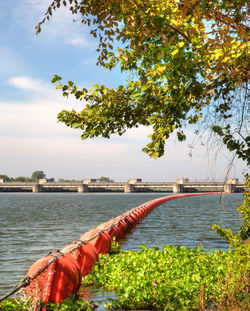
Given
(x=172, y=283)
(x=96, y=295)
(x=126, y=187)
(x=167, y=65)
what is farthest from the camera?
(x=126, y=187)

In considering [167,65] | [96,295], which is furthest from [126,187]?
[167,65]

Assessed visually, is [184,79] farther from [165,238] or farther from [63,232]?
[63,232]

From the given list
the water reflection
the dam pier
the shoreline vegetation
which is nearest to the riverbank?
the shoreline vegetation

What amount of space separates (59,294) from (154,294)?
188cm

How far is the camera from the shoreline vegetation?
720 centimetres

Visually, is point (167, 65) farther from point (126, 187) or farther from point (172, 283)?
point (126, 187)

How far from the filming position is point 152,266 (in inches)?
375

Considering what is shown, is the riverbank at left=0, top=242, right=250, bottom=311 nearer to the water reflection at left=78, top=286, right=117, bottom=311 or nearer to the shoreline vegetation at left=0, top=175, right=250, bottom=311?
the shoreline vegetation at left=0, top=175, right=250, bottom=311

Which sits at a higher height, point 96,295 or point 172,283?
point 172,283

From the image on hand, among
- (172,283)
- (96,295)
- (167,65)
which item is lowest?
(96,295)

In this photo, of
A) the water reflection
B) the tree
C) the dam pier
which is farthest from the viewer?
the dam pier

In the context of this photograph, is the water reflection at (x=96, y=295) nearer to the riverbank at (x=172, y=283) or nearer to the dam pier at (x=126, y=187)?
the riverbank at (x=172, y=283)

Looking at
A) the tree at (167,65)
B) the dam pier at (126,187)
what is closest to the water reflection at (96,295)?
the tree at (167,65)

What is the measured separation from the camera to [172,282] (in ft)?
27.7
